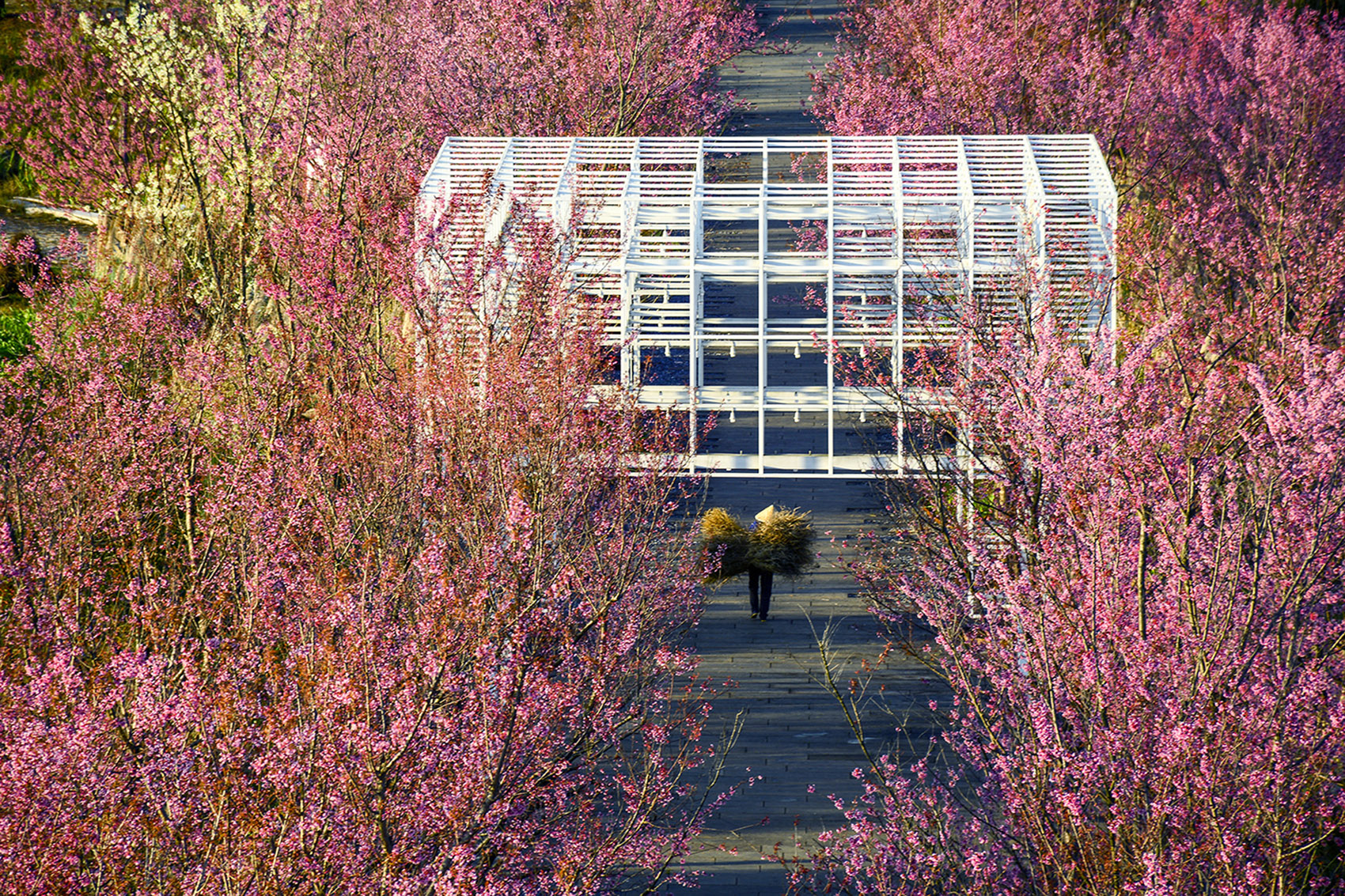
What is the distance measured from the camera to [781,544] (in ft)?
65.1

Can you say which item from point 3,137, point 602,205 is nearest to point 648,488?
point 602,205

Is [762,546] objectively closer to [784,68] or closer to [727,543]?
[727,543]

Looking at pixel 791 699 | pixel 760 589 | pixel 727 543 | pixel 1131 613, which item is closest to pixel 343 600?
pixel 1131 613

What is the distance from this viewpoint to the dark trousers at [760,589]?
2014 centimetres

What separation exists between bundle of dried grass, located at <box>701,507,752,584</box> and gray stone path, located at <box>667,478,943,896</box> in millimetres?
904

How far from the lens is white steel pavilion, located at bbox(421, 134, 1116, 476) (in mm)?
19141

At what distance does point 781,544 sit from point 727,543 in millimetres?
773

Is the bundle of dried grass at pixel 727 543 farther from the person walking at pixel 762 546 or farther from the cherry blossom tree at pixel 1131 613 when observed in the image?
the cherry blossom tree at pixel 1131 613

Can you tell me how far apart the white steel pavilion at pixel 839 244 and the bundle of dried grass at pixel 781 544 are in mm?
719

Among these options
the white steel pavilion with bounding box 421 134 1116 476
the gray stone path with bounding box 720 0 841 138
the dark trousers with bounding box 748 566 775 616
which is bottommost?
the dark trousers with bounding box 748 566 775 616

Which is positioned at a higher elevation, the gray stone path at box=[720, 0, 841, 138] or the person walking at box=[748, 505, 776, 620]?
the gray stone path at box=[720, 0, 841, 138]

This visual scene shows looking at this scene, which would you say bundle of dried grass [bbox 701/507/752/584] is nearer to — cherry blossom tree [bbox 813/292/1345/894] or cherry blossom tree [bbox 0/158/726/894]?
cherry blossom tree [bbox 0/158/726/894]

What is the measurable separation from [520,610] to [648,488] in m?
5.21

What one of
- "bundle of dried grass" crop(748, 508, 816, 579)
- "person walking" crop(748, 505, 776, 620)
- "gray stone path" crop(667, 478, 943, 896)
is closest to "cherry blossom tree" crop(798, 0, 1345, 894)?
"gray stone path" crop(667, 478, 943, 896)
